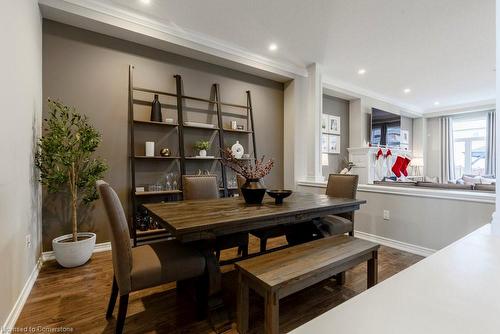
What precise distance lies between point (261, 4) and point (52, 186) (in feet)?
9.72

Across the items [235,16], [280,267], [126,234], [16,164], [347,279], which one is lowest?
[347,279]

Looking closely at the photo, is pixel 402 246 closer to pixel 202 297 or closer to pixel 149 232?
pixel 202 297

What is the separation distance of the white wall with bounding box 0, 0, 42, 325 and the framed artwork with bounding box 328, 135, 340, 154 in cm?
517

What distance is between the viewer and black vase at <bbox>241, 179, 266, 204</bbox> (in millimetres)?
2305

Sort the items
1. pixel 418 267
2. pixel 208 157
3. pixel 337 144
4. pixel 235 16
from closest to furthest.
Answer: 1. pixel 418 267
2. pixel 235 16
3. pixel 208 157
4. pixel 337 144

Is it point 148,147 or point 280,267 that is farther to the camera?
point 148,147

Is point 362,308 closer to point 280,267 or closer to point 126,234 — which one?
point 280,267

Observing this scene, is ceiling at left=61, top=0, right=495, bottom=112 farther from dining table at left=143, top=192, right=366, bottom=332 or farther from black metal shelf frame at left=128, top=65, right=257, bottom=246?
dining table at left=143, top=192, right=366, bottom=332

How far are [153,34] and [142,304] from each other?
3.06 meters

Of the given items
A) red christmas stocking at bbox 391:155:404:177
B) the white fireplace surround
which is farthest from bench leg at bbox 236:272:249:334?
red christmas stocking at bbox 391:155:404:177

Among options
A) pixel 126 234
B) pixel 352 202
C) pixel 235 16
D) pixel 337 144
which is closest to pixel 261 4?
pixel 235 16

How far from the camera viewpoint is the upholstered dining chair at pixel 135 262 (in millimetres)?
1456

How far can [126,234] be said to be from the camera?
1.49 m

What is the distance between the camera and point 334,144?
5793mm
